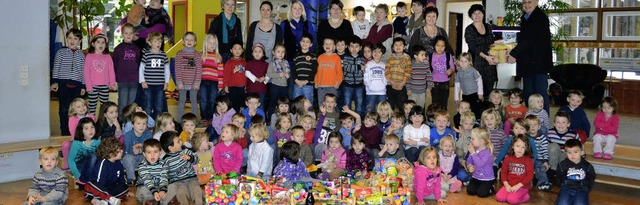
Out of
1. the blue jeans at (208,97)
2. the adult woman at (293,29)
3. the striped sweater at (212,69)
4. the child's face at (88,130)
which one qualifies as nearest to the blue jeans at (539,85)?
the adult woman at (293,29)

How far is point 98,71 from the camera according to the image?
919 cm

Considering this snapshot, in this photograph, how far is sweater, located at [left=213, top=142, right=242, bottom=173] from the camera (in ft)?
26.0

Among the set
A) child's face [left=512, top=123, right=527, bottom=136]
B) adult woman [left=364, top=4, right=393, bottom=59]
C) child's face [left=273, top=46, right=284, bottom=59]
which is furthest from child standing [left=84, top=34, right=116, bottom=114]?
child's face [left=512, top=123, right=527, bottom=136]

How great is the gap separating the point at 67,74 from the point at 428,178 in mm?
4535

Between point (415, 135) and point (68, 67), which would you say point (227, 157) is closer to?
point (415, 135)

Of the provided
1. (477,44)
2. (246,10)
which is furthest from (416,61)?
(246,10)

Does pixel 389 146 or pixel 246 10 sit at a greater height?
pixel 246 10

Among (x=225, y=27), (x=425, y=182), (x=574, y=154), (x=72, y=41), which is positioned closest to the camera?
(x=574, y=154)

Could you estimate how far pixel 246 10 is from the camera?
17.1m

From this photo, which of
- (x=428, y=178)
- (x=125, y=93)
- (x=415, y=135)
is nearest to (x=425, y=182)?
(x=428, y=178)

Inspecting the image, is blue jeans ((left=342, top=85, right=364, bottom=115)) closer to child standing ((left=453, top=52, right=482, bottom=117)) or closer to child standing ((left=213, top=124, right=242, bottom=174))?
child standing ((left=453, top=52, right=482, bottom=117))

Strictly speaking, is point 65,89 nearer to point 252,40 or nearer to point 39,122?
point 39,122

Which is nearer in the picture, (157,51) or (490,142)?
(490,142)

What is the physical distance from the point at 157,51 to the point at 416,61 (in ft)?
10.3
